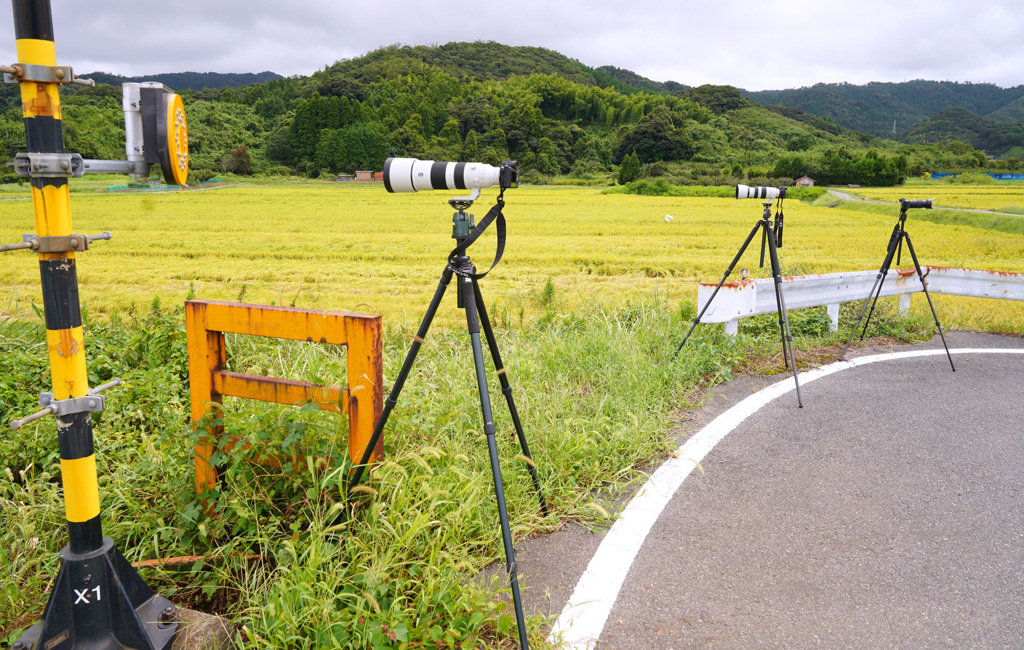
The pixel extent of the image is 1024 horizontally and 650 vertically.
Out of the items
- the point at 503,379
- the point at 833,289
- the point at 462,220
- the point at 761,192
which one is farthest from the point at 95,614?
the point at 833,289

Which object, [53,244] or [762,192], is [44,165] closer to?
[53,244]

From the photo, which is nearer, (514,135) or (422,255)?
(422,255)

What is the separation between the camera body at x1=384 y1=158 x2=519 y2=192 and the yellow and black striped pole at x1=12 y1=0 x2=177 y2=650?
3.25 ft

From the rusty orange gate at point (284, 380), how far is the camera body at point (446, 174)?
543 millimetres

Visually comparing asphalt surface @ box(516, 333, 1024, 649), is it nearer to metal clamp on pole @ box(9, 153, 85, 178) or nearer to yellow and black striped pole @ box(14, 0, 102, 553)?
yellow and black striped pole @ box(14, 0, 102, 553)

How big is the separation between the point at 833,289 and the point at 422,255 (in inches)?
413

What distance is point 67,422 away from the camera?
1859 mm

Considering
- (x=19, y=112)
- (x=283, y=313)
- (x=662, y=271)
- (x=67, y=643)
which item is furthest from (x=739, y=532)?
(x=662, y=271)

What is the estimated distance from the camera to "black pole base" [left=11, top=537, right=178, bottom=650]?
1.96m

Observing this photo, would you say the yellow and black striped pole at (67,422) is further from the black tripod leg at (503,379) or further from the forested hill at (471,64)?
the forested hill at (471,64)

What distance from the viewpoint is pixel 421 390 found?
385cm

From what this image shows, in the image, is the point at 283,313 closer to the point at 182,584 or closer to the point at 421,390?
the point at 182,584

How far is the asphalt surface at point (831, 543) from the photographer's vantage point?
2.30 m

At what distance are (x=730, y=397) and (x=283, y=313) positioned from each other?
3.45 metres
